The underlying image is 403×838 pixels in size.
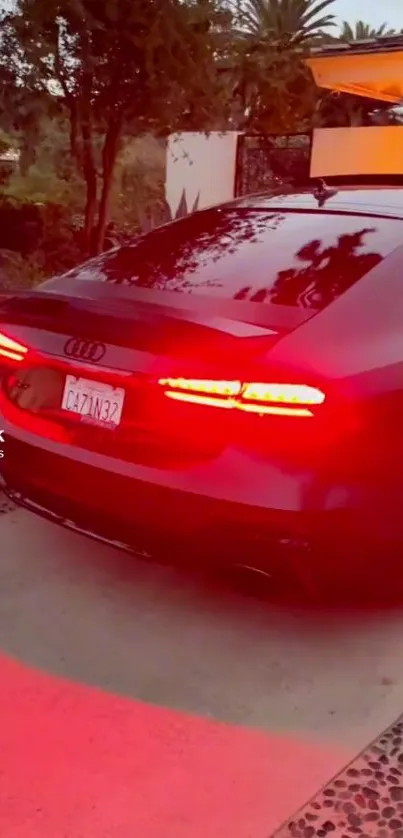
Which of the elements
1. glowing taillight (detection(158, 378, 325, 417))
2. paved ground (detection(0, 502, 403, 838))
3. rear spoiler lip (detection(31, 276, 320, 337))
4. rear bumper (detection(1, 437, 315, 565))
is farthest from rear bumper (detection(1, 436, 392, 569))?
rear spoiler lip (detection(31, 276, 320, 337))

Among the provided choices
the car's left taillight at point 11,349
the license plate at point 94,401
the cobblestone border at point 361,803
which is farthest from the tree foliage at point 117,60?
the cobblestone border at point 361,803

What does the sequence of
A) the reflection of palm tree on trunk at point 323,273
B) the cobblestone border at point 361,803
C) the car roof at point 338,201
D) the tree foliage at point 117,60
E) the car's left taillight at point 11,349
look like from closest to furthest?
→ the cobblestone border at point 361,803
the reflection of palm tree on trunk at point 323,273
the car's left taillight at point 11,349
the car roof at point 338,201
the tree foliage at point 117,60

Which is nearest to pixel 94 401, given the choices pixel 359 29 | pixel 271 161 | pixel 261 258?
pixel 261 258

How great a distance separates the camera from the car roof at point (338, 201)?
135 inches

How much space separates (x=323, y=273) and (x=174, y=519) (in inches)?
37.0

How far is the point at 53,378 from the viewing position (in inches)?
118

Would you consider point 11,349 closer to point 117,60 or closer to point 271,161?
point 117,60

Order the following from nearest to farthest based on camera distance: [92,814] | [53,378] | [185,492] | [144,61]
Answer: [92,814]
[185,492]
[53,378]
[144,61]

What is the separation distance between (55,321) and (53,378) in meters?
0.18

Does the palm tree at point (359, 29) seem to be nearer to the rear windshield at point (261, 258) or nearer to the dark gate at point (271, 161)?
the dark gate at point (271, 161)

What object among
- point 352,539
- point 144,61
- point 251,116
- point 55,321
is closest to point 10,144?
point 251,116

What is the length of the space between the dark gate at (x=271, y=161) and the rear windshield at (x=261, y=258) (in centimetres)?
941

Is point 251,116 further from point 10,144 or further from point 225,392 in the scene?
point 225,392

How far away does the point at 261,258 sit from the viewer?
10.5 feet
